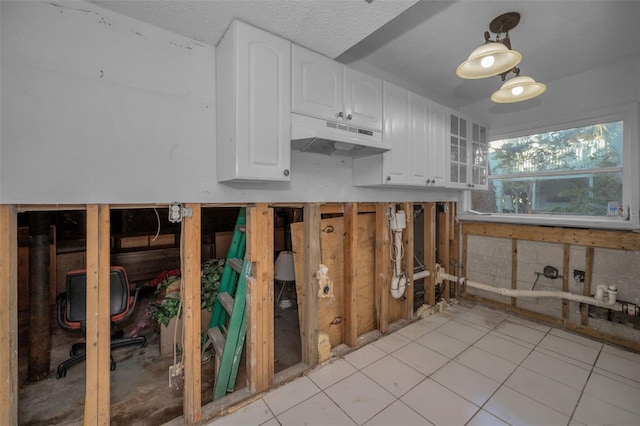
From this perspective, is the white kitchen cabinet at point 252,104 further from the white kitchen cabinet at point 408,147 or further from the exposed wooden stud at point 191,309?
the white kitchen cabinet at point 408,147

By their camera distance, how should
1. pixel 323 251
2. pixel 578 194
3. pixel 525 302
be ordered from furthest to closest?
pixel 525 302, pixel 578 194, pixel 323 251

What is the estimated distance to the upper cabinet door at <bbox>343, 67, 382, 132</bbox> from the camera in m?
1.96

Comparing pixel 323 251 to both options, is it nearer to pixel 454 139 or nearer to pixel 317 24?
pixel 317 24

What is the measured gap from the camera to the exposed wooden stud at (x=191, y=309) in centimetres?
165

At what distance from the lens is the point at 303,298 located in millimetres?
2250

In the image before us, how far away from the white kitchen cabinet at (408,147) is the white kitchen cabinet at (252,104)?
94 centimetres

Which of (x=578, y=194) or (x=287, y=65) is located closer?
(x=287, y=65)

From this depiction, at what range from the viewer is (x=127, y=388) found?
6.53 ft

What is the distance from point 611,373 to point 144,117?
391 centimetres

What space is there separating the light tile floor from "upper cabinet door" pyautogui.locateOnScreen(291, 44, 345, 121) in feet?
6.60

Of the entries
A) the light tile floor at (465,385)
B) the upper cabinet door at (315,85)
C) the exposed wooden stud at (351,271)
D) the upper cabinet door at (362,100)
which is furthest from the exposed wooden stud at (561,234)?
the upper cabinet door at (315,85)

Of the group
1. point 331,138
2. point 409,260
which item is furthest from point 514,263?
point 331,138

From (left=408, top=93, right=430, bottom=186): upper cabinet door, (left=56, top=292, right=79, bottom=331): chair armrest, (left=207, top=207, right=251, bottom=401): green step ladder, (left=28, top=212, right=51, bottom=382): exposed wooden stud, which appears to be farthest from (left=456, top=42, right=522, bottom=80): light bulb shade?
(left=56, top=292, right=79, bottom=331): chair armrest

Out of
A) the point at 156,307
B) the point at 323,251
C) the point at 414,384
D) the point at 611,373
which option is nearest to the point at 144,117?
the point at 323,251
